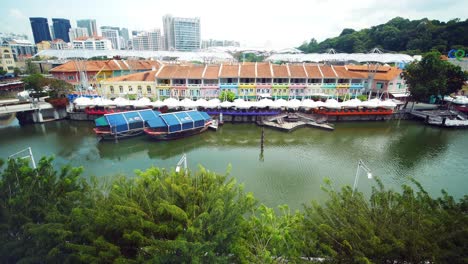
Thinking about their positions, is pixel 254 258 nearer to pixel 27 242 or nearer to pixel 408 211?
pixel 408 211

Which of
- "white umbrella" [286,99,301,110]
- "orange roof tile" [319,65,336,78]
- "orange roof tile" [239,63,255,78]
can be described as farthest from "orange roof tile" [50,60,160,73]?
"orange roof tile" [319,65,336,78]

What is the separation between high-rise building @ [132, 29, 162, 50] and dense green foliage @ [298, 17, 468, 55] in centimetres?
11753

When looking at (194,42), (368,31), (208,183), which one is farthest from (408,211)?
(194,42)

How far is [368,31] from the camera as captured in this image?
86.4 metres

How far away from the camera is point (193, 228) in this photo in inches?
258

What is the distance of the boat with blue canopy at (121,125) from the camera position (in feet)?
82.7

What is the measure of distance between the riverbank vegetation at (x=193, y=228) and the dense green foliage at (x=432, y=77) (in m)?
30.8

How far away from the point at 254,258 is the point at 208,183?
3045mm

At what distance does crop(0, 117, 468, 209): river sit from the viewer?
17.9 m

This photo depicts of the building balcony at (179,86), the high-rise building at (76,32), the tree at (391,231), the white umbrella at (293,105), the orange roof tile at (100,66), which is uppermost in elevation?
the high-rise building at (76,32)

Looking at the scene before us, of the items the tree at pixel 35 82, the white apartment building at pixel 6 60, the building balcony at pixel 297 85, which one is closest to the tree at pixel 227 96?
the building balcony at pixel 297 85

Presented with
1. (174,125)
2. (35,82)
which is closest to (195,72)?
(174,125)

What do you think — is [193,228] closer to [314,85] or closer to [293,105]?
[293,105]

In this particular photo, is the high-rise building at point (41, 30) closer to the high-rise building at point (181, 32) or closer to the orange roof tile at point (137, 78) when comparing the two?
the high-rise building at point (181, 32)
